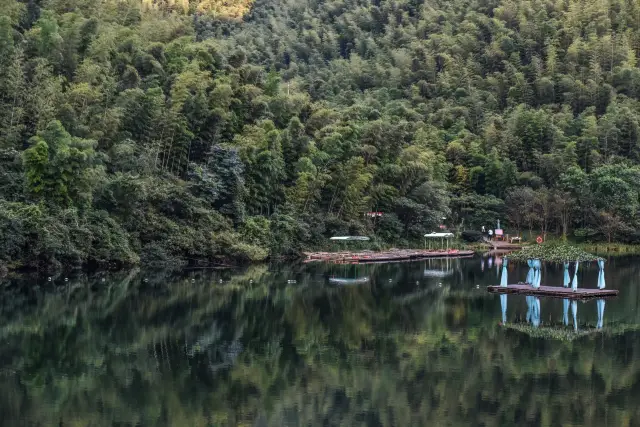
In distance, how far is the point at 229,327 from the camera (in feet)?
90.2

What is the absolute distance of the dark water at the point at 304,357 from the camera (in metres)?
18.1

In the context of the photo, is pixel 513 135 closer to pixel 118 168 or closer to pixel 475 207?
pixel 475 207

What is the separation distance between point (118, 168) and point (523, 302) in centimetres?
2397

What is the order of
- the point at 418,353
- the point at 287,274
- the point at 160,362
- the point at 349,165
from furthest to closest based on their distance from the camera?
the point at 349,165, the point at 287,274, the point at 418,353, the point at 160,362

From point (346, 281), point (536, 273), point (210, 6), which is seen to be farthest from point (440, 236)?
point (210, 6)

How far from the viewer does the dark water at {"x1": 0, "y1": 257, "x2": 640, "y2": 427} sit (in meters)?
18.1

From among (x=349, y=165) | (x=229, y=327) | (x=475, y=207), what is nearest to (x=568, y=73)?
(x=475, y=207)

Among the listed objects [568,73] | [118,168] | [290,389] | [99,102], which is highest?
[568,73]

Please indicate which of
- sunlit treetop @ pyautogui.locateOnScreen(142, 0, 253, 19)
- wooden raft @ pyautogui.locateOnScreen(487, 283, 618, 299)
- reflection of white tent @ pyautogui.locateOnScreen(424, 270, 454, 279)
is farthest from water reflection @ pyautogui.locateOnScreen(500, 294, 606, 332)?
sunlit treetop @ pyautogui.locateOnScreen(142, 0, 253, 19)

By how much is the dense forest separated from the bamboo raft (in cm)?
196

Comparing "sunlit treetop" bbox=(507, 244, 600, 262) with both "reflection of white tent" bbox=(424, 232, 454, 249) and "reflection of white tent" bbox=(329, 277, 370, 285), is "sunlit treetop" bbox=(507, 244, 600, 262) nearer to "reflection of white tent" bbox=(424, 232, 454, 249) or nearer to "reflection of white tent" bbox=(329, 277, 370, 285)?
"reflection of white tent" bbox=(329, 277, 370, 285)

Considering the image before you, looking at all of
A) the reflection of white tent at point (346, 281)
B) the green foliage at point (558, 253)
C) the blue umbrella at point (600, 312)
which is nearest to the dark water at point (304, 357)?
the blue umbrella at point (600, 312)

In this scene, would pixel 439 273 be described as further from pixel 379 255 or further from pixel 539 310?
pixel 539 310

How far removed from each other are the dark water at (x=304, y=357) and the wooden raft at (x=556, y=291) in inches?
31.2
